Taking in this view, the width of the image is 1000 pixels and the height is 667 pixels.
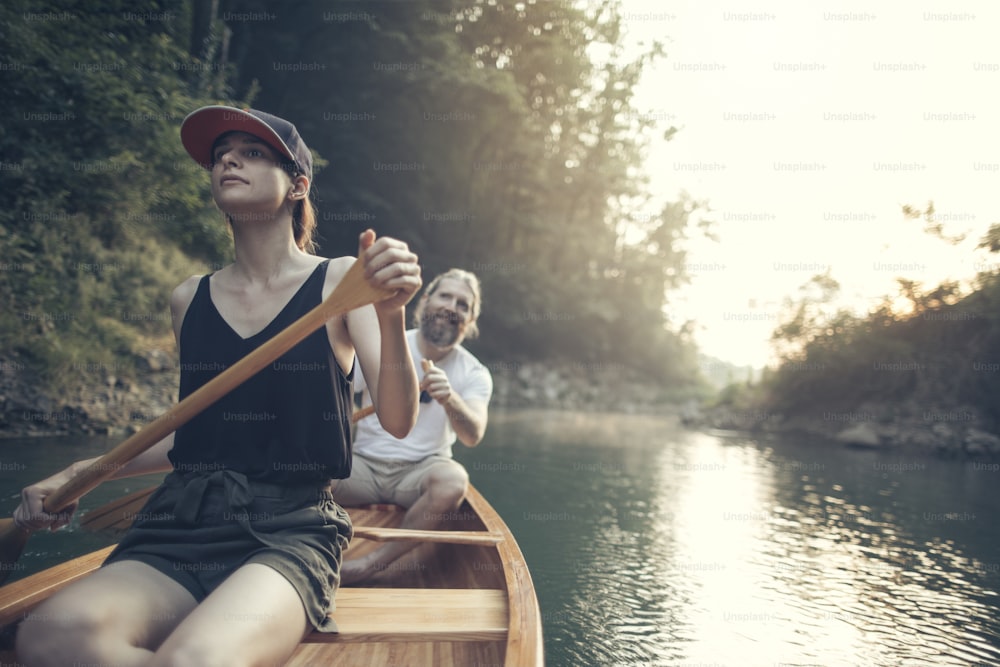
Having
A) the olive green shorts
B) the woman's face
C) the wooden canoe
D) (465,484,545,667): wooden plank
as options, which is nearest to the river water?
(465,484,545,667): wooden plank

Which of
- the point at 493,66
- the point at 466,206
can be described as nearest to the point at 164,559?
the point at 493,66

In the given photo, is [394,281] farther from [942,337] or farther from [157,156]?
[942,337]

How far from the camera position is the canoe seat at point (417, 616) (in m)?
1.59

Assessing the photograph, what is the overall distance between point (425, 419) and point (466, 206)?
58.9ft

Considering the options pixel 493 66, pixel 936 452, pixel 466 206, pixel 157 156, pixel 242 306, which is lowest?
pixel 936 452

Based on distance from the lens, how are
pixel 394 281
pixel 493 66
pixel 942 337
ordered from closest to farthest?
pixel 394 281, pixel 942 337, pixel 493 66

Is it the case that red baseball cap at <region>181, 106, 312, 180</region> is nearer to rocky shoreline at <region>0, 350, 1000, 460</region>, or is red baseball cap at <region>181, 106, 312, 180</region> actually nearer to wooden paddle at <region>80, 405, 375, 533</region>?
wooden paddle at <region>80, 405, 375, 533</region>

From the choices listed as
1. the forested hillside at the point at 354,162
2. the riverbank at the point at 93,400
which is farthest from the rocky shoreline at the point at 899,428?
the riverbank at the point at 93,400

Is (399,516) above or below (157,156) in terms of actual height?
below

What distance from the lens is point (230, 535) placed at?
1.29m

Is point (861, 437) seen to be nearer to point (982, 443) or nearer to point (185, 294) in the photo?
point (982, 443)

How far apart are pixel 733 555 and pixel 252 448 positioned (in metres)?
3.94

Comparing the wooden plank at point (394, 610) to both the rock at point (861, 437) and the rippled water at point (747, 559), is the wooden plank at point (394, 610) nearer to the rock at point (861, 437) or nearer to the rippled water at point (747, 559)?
the rippled water at point (747, 559)

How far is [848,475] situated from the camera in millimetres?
8711
